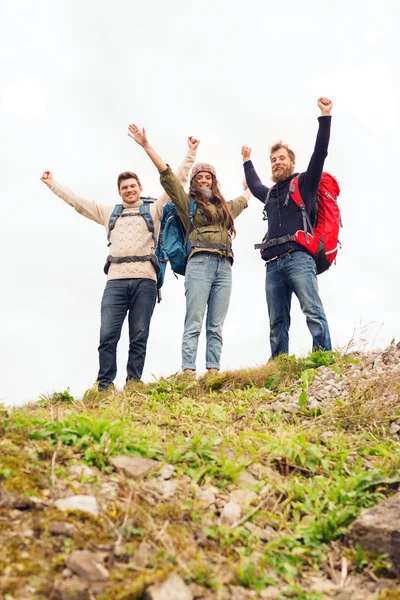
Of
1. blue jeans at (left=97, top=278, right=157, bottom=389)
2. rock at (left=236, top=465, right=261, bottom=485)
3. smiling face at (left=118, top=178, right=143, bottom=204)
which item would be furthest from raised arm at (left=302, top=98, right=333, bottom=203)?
rock at (left=236, top=465, right=261, bottom=485)

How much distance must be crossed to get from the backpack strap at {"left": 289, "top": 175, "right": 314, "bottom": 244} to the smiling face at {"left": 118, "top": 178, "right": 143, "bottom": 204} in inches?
86.5

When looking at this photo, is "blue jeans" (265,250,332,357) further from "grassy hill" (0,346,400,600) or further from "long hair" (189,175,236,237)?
"grassy hill" (0,346,400,600)

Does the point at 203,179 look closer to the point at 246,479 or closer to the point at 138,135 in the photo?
the point at 138,135

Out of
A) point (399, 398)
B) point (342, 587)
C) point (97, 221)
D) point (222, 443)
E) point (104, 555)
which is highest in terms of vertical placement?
point (97, 221)

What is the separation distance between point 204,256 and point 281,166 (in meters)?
1.73

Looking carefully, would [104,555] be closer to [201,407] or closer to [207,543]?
[207,543]

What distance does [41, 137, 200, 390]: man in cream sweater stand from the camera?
8.03 m

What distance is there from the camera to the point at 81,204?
28.9 feet

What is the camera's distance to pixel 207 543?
10.8 feet

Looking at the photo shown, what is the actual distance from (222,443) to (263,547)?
114 cm

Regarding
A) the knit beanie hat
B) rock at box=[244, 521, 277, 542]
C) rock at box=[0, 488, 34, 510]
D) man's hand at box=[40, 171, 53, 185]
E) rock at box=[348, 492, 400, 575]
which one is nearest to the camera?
rock at box=[0, 488, 34, 510]

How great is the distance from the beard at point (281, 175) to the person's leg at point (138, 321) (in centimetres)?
230

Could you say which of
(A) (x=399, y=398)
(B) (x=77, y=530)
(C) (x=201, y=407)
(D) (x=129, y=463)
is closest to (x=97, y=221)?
(C) (x=201, y=407)

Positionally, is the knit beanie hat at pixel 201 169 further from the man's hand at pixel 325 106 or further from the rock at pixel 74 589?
the rock at pixel 74 589
